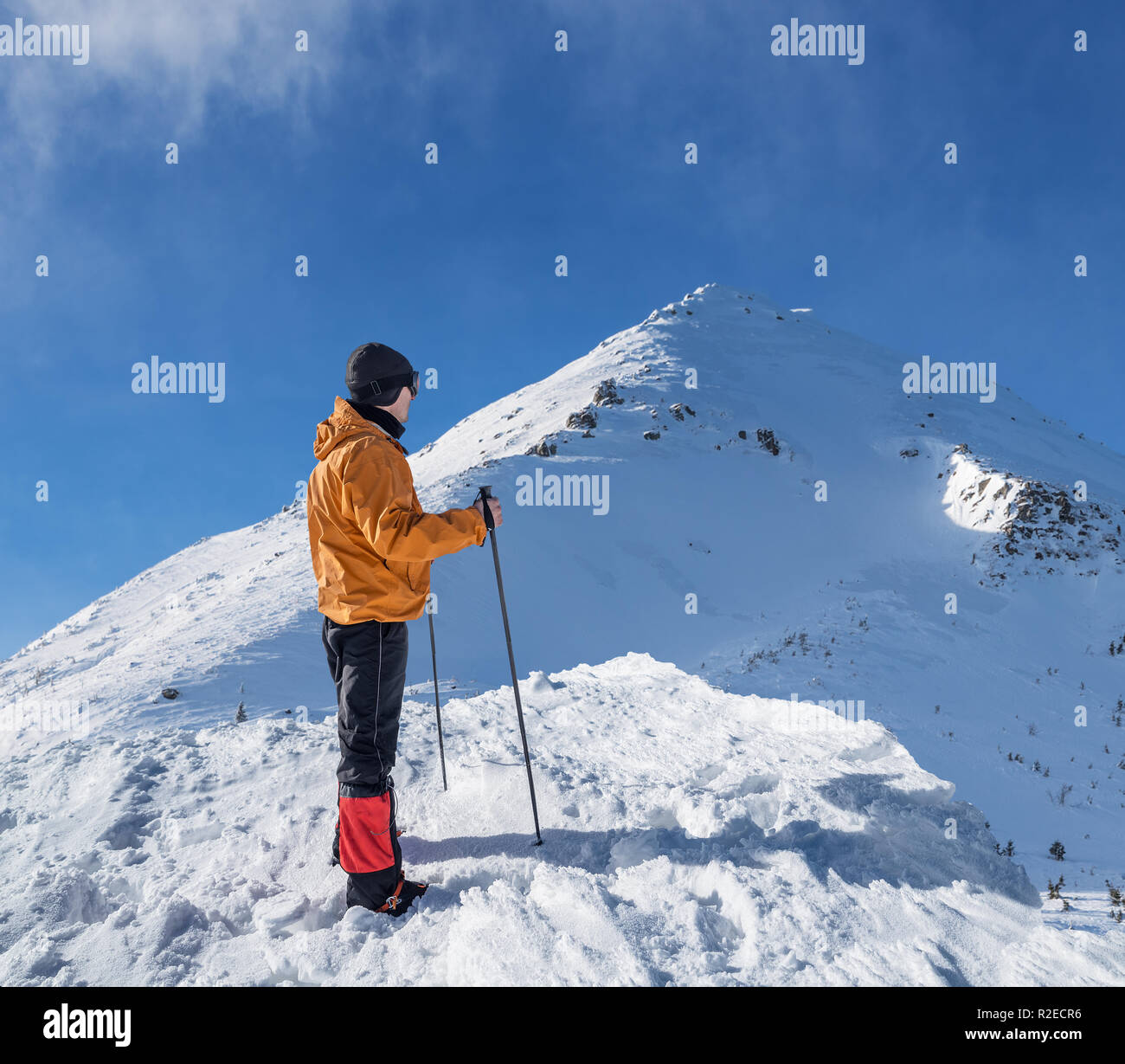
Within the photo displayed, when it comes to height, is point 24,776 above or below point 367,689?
below

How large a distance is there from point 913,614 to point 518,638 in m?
9.50

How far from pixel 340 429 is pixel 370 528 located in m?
0.64

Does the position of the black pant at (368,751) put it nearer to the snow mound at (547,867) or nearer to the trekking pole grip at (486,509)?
the snow mound at (547,867)

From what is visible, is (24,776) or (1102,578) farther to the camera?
(1102,578)

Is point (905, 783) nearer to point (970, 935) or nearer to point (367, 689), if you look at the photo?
point (970, 935)

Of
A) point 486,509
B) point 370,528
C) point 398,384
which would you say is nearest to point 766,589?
point 486,509

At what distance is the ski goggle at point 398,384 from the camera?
3.51 m

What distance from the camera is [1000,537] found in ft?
67.9

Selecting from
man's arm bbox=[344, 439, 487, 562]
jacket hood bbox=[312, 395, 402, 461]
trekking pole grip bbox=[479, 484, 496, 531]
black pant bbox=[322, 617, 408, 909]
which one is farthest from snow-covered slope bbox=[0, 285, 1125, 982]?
jacket hood bbox=[312, 395, 402, 461]

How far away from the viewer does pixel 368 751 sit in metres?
3.27

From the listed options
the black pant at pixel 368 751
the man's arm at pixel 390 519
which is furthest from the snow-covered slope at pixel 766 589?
the man's arm at pixel 390 519

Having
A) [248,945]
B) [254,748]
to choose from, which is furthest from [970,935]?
[254,748]

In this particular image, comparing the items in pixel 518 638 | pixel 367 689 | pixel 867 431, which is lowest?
pixel 518 638
